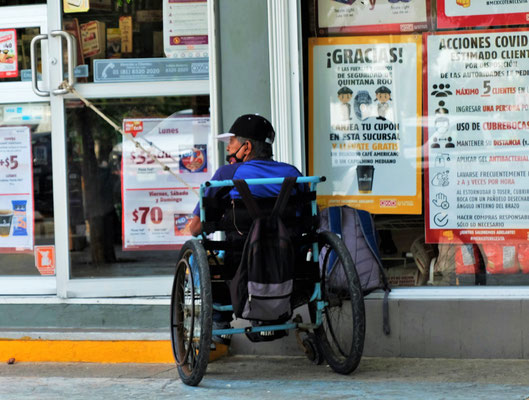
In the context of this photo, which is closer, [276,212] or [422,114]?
[276,212]

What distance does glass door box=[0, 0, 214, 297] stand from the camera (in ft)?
21.0

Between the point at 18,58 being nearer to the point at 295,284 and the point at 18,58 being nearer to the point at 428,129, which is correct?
the point at 295,284

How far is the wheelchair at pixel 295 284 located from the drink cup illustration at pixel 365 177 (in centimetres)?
87

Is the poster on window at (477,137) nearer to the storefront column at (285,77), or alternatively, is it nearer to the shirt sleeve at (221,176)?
the storefront column at (285,77)

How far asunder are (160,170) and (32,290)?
1.24 m

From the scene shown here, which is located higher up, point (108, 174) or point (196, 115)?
point (196, 115)

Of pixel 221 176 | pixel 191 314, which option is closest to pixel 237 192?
pixel 221 176

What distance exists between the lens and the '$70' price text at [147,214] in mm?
6570

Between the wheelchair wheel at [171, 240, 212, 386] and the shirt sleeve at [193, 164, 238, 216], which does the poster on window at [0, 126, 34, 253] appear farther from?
the shirt sleeve at [193, 164, 238, 216]

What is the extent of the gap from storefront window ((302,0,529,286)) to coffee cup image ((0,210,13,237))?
222 centimetres

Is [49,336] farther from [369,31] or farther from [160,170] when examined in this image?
[369,31]

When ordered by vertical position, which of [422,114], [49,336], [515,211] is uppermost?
[422,114]

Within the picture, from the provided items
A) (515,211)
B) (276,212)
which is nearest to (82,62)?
(276,212)

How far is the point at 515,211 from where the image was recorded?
609 cm
